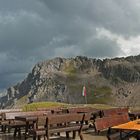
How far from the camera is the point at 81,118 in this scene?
1540 centimetres

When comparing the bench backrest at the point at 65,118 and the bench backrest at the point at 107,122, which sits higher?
the bench backrest at the point at 65,118

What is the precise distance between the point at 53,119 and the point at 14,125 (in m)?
3.59

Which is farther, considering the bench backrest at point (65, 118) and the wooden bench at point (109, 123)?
the bench backrest at point (65, 118)

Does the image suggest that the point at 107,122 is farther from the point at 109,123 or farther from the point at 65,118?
the point at 65,118

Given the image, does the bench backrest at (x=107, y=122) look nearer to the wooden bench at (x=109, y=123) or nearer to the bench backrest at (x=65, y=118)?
the wooden bench at (x=109, y=123)

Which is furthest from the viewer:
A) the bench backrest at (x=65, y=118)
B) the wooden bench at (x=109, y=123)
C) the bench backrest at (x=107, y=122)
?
the bench backrest at (x=65, y=118)

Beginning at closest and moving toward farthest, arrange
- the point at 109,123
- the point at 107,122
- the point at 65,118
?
1. the point at 107,122
2. the point at 109,123
3. the point at 65,118

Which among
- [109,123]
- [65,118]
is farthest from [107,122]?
[65,118]

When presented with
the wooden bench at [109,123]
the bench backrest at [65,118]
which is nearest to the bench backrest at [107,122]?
the wooden bench at [109,123]

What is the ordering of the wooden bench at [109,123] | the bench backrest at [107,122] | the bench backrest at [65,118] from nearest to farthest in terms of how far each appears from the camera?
the wooden bench at [109,123] < the bench backrest at [107,122] < the bench backrest at [65,118]

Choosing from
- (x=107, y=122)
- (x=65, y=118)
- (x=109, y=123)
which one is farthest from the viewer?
(x=65, y=118)

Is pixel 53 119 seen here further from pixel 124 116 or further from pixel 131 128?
pixel 131 128

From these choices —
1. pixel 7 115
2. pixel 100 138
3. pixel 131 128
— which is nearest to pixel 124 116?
pixel 100 138

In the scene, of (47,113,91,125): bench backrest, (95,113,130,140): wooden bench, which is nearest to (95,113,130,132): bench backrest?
(95,113,130,140): wooden bench
